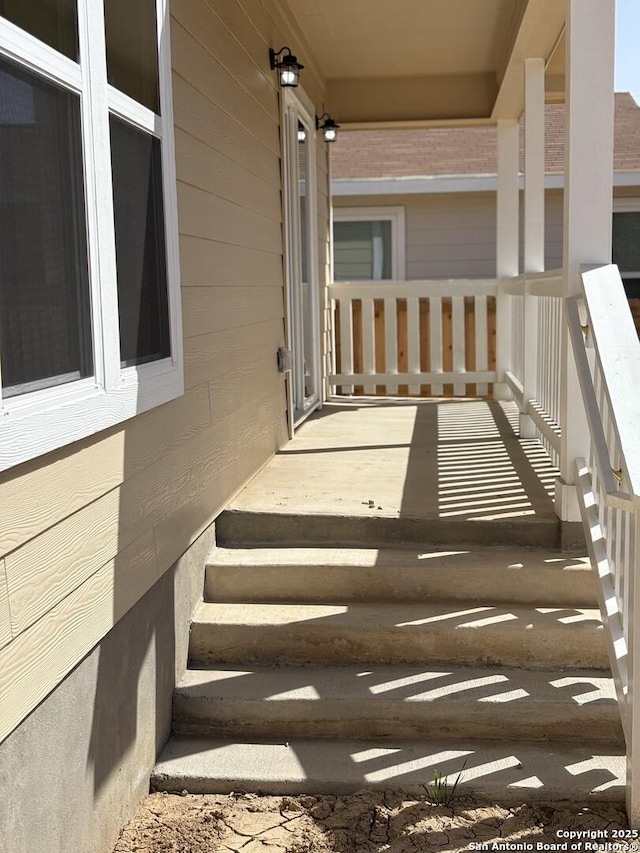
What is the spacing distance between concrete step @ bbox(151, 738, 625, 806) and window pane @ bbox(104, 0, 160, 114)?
1.97 meters

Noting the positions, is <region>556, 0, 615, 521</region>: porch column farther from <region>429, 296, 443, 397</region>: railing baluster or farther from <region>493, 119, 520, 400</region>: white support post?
<region>429, 296, 443, 397</region>: railing baluster

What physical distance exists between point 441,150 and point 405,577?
9228 millimetres

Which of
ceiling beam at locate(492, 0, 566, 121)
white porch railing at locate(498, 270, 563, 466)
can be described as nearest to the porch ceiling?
ceiling beam at locate(492, 0, 566, 121)

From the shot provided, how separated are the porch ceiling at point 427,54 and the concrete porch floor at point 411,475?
2265 millimetres

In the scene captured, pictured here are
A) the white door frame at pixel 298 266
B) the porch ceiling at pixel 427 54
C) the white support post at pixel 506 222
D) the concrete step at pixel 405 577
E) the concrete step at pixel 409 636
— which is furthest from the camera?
the white support post at pixel 506 222

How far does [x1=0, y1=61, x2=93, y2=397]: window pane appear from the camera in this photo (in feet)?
6.31

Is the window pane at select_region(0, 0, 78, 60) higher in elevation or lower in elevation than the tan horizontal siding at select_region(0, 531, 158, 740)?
higher

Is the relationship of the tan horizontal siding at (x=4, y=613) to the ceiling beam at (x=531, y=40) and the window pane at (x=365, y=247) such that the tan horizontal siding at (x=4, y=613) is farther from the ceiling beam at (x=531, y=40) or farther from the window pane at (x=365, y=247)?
the window pane at (x=365, y=247)

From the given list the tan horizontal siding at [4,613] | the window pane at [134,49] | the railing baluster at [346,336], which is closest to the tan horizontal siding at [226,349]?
the window pane at [134,49]

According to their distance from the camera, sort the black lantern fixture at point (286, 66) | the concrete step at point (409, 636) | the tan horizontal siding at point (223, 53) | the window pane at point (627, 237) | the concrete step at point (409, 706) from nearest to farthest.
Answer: the concrete step at point (409, 706) → the concrete step at point (409, 636) → the tan horizontal siding at point (223, 53) → the black lantern fixture at point (286, 66) → the window pane at point (627, 237)

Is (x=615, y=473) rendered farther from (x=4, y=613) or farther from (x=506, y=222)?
(x=506, y=222)

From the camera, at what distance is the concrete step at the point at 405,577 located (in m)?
3.46

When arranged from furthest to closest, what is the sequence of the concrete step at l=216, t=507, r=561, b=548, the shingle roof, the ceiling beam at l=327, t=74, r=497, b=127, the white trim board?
the shingle roof, the white trim board, the ceiling beam at l=327, t=74, r=497, b=127, the concrete step at l=216, t=507, r=561, b=548

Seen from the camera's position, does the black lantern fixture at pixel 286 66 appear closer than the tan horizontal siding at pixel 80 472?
No
